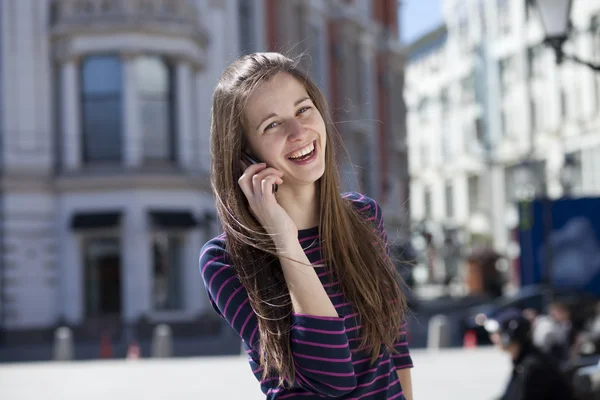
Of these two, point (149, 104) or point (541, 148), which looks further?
point (541, 148)

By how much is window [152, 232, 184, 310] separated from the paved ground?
740cm

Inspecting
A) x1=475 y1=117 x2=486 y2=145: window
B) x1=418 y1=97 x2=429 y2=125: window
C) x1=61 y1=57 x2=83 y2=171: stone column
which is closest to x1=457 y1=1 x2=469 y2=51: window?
x1=475 y1=117 x2=486 y2=145: window

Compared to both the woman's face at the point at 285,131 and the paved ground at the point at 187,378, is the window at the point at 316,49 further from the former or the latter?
the woman's face at the point at 285,131

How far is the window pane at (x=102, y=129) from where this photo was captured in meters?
29.1

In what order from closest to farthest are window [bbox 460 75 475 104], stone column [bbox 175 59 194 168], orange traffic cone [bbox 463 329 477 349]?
orange traffic cone [bbox 463 329 477 349] < stone column [bbox 175 59 194 168] < window [bbox 460 75 475 104]

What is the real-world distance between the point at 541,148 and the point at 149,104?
29.7 metres

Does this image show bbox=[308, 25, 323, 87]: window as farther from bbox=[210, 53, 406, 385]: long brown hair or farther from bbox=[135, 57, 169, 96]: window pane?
bbox=[210, 53, 406, 385]: long brown hair

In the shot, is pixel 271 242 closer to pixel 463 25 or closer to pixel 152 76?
pixel 152 76

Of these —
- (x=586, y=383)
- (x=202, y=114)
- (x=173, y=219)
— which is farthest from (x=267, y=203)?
(x=202, y=114)

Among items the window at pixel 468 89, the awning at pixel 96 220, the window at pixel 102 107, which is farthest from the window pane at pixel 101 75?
the window at pixel 468 89

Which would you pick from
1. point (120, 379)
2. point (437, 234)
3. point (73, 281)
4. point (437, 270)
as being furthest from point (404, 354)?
point (437, 270)

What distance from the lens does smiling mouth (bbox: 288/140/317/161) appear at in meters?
2.57

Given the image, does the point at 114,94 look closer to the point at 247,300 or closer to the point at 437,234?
the point at 247,300

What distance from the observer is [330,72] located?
40.9 m
